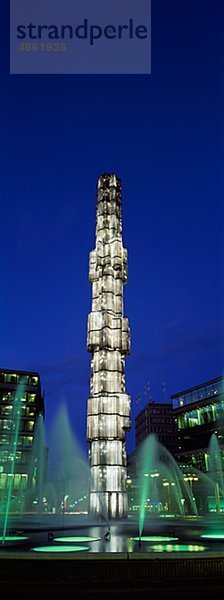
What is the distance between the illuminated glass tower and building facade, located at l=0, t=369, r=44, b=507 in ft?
187

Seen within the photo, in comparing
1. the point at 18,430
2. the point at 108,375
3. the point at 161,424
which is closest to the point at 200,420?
the point at 18,430

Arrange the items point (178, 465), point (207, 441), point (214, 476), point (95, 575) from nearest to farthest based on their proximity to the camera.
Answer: point (95, 575), point (214, 476), point (207, 441), point (178, 465)

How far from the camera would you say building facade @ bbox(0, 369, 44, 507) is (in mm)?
101000

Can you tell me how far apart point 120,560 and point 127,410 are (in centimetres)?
3338

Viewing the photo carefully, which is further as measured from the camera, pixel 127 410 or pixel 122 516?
pixel 127 410

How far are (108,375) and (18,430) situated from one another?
68230 millimetres

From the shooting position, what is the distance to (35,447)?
102750mm

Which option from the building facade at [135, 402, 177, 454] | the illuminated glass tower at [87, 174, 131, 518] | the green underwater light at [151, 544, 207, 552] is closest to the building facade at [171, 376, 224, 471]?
the illuminated glass tower at [87, 174, 131, 518]

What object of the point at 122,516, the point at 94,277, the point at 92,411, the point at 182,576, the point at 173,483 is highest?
the point at 94,277

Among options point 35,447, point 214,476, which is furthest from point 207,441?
point 35,447

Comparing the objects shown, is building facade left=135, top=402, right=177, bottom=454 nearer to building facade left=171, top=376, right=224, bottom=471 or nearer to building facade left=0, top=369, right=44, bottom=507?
building facade left=0, top=369, right=44, bottom=507

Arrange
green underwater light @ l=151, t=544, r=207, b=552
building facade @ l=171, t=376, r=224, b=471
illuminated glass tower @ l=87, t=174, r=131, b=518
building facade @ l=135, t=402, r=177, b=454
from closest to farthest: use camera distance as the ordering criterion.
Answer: green underwater light @ l=151, t=544, r=207, b=552 < illuminated glass tower @ l=87, t=174, r=131, b=518 < building facade @ l=171, t=376, r=224, b=471 < building facade @ l=135, t=402, r=177, b=454

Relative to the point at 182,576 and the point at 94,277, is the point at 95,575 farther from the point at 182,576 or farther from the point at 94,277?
the point at 94,277

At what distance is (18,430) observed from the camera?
107 meters
